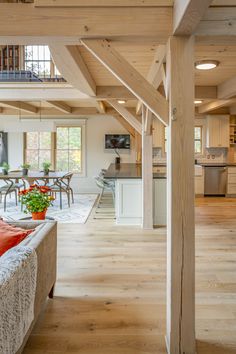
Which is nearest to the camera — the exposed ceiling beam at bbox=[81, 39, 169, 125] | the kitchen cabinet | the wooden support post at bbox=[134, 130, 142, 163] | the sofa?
the exposed ceiling beam at bbox=[81, 39, 169, 125]

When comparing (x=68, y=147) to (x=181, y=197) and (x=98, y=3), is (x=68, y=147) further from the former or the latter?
(x=181, y=197)

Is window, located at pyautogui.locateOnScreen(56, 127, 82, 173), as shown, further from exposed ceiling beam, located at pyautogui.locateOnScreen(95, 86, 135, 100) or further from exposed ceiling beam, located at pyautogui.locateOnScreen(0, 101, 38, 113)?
exposed ceiling beam, located at pyautogui.locateOnScreen(95, 86, 135, 100)

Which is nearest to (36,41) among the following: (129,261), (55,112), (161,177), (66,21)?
(66,21)

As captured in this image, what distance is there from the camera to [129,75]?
1.89 meters

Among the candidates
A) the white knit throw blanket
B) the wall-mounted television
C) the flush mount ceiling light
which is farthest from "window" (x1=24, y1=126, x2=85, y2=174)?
the white knit throw blanket

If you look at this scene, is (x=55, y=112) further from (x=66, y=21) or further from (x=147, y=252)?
(x=66, y=21)

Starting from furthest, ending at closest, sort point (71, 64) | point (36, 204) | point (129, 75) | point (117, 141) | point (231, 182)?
point (117, 141)
point (231, 182)
point (36, 204)
point (71, 64)
point (129, 75)

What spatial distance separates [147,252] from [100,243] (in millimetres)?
733

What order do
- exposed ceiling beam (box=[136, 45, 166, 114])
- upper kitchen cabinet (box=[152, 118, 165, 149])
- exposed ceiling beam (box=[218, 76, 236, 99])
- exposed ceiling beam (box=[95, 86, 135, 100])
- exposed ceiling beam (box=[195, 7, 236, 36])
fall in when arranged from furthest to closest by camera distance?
upper kitchen cabinet (box=[152, 118, 165, 149]), exposed ceiling beam (box=[95, 86, 135, 100]), exposed ceiling beam (box=[218, 76, 236, 99]), exposed ceiling beam (box=[136, 45, 166, 114]), exposed ceiling beam (box=[195, 7, 236, 36])

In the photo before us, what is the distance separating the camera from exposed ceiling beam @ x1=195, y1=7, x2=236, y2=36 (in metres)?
1.75

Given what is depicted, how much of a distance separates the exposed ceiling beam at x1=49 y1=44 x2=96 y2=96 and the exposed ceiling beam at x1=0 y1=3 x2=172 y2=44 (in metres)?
0.34

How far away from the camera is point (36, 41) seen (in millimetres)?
1946

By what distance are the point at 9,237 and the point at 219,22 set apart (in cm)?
205

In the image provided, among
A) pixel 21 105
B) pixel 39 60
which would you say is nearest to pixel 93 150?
pixel 21 105
